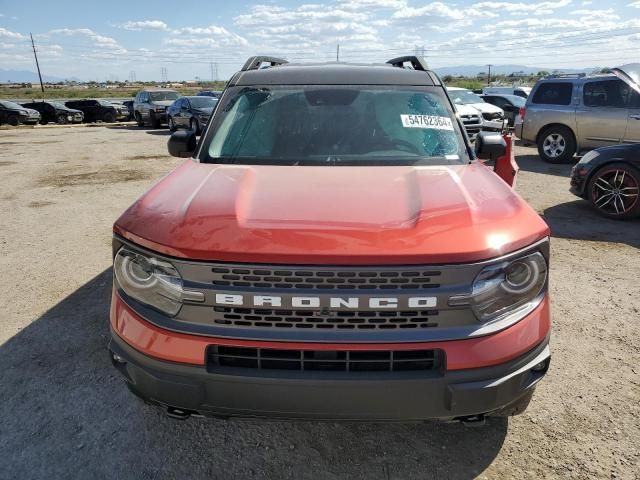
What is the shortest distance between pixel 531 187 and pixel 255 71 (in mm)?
6997

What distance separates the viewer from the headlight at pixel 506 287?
193 centimetres

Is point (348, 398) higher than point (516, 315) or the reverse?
the reverse

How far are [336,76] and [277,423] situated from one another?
92.9 inches

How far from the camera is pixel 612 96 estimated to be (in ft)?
35.0

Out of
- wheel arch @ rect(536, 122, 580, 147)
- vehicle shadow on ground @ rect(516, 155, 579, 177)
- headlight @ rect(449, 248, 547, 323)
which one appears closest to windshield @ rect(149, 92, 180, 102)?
vehicle shadow on ground @ rect(516, 155, 579, 177)

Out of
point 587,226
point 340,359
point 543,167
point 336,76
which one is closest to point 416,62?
point 336,76

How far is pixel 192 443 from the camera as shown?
2586 mm

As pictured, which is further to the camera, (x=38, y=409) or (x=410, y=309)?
(x=38, y=409)

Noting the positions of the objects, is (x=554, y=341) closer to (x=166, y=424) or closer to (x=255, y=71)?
(x=166, y=424)

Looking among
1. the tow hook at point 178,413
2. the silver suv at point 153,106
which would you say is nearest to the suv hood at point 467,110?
the tow hook at point 178,413

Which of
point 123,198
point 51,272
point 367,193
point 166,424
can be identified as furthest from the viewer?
point 123,198

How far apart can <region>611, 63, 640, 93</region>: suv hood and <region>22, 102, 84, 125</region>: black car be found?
28.7 metres

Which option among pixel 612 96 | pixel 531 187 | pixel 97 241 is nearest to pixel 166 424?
pixel 97 241

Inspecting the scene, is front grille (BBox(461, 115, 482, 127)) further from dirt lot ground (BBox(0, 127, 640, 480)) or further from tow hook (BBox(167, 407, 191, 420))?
tow hook (BBox(167, 407, 191, 420))
